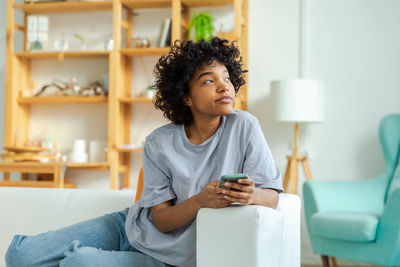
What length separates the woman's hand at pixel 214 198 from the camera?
1.37 m

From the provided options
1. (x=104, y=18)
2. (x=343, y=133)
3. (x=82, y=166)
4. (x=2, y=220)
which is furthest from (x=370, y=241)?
(x=104, y=18)

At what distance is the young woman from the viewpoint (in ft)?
4.95

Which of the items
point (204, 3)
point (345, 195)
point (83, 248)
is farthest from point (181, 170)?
point (204, 3)

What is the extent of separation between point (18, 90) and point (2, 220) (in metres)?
2.48

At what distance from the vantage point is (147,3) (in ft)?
13.4

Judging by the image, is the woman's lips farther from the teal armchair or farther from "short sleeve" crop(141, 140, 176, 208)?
the teal armchair

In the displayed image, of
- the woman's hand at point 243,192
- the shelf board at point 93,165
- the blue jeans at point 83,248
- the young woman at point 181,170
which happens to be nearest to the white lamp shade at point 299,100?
the shelf board at point 93,165

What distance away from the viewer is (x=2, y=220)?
210 centimetres

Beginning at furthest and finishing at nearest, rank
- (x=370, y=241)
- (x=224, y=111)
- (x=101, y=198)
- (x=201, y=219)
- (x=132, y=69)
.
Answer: (x=132, y=69) → (x=370, y=241) → (x=101, y=198) → (x=224, y=111) → (x=201, y=219)

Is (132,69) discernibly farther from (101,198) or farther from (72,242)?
(72,242)

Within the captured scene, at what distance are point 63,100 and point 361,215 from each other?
8.30 feet

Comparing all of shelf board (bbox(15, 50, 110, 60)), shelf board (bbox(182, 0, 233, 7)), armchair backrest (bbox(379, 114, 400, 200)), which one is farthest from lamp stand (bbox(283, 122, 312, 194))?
shelf board (bbox(15, 50, 110, 60))

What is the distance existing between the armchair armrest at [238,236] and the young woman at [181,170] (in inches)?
3.3

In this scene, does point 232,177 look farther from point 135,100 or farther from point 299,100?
point 135,100
